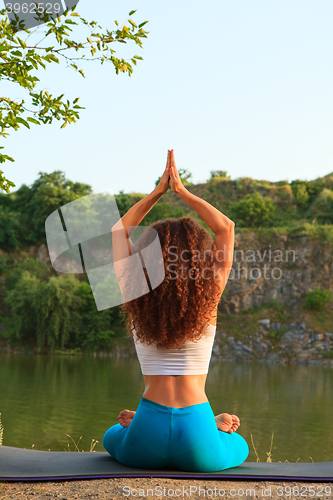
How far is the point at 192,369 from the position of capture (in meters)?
2.01

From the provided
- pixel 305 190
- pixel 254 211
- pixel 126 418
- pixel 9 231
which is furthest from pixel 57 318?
pixel 126 418

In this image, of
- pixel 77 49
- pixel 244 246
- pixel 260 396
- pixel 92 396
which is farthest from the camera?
pixel 244 246

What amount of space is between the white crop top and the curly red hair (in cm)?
3

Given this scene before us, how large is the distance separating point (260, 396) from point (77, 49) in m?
14.9

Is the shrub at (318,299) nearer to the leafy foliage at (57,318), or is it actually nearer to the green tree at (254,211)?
the green tree at (254,211)

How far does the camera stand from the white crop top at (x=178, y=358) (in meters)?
2.00

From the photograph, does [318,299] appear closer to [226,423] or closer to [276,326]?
[276,326]

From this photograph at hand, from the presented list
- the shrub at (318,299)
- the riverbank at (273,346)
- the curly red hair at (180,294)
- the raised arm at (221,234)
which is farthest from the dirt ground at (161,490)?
the shrub at (318,299)

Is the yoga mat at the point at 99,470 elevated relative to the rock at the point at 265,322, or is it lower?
elevated

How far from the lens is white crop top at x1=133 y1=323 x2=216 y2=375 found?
78.9 inches

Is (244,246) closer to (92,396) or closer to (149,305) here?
(92,396)

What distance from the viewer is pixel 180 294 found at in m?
1.98

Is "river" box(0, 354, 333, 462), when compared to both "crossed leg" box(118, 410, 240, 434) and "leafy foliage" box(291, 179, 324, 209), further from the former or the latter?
"leafy foliage" box(291, 179, 324, 209)

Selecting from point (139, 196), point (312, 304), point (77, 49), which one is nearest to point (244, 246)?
point (312, 304)
